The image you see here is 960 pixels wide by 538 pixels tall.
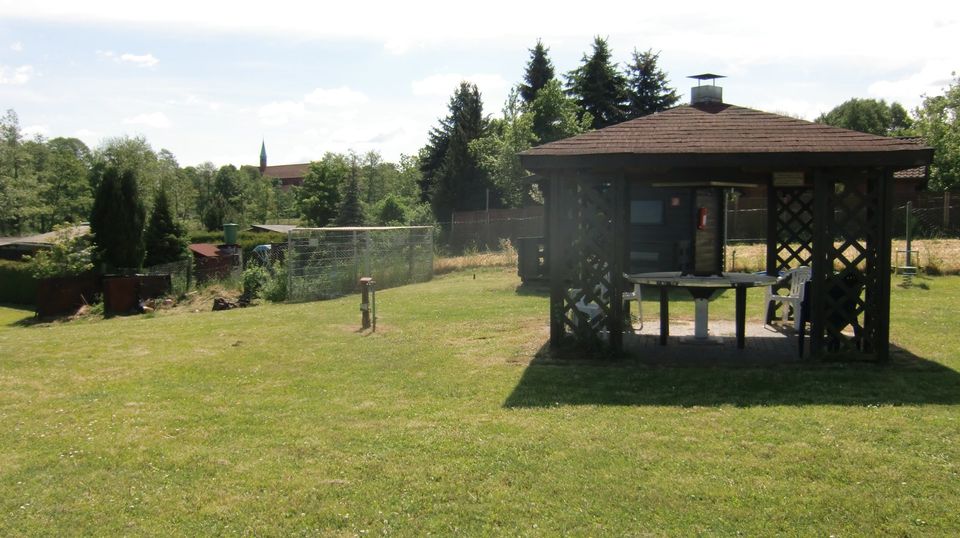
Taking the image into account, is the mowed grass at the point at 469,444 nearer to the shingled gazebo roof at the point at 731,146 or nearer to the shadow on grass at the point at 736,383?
the shadow on grass at the point at 736,383

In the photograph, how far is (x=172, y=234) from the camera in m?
31.2

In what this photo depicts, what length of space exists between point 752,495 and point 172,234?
29944 mm

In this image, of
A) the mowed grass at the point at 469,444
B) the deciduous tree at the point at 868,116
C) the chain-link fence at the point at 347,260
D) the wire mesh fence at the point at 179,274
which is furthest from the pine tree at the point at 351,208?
the deciduous tree at the point at 868,116

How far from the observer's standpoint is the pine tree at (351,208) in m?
43.5

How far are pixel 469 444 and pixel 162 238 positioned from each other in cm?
2774

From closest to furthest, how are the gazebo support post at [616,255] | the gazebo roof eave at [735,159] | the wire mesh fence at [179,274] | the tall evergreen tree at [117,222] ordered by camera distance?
the gazebo roof eave at [735,159] → the gazebo support post at [616,255] → the wire mesh fence at [179,274] → the tall evergreen tree at [117,222]

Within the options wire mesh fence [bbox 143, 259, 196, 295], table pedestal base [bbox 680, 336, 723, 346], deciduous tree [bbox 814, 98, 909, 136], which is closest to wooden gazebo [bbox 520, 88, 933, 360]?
table pedestal base [bbox 680, 336, 723, 346]

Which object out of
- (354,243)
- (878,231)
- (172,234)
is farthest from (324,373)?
(172,234)

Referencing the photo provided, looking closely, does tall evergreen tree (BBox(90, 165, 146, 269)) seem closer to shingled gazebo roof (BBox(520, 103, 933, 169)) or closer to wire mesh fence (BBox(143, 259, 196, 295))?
wire mesh fence (BBox(143, 259, 196, 295))

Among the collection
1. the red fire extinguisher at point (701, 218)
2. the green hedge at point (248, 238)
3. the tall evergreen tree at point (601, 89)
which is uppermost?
the tall evergreen tree at point (601, 89)

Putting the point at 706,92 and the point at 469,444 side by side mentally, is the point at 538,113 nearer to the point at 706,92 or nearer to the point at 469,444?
the point at 706,92

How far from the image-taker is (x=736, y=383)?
8266 millimetres

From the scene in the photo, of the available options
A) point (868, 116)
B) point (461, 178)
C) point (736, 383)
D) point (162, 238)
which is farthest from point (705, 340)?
point (868, 116)

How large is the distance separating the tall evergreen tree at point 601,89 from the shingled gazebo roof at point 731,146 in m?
34.0
